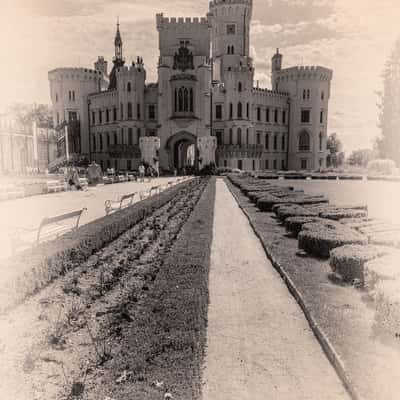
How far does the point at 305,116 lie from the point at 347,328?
6058 centimetres

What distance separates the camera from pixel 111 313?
588 centimetres

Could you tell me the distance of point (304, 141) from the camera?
205ft

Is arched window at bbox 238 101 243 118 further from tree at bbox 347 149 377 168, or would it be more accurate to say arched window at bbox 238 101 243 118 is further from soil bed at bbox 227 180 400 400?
tree at bbox 347 149 377 168

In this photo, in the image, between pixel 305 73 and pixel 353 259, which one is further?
pixel 305 73

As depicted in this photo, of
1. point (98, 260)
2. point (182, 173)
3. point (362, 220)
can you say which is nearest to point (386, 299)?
point (98, 260)

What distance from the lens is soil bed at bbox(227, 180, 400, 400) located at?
13.2ft

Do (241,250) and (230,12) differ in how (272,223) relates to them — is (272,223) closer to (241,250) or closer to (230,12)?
(241,250)

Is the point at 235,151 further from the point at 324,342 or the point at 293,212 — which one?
the point at 324,342

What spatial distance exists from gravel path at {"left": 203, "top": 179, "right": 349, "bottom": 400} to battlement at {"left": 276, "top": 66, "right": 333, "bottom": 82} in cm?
5836

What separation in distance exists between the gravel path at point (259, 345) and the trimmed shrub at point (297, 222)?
9.91ft

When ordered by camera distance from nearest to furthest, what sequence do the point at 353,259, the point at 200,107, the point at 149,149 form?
the point at 353,259
the point at 149,149
the point at 200,107

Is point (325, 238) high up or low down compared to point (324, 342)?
up

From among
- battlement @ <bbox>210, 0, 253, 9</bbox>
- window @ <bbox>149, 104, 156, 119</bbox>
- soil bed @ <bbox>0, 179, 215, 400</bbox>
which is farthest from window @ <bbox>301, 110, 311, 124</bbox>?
soil bed @ <bbox>0, 179, 215, 400</bbox>

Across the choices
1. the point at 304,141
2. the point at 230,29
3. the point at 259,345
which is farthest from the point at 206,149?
the point at 259,345
